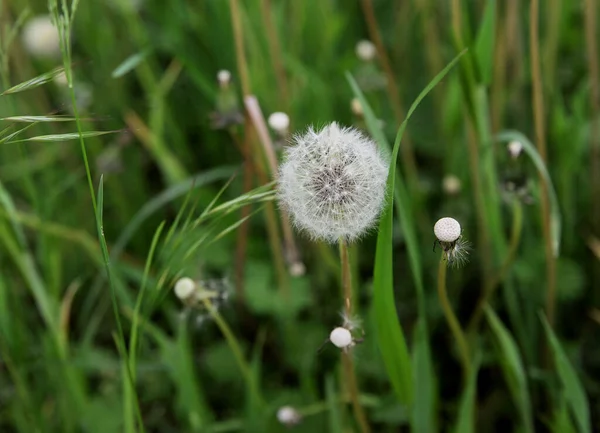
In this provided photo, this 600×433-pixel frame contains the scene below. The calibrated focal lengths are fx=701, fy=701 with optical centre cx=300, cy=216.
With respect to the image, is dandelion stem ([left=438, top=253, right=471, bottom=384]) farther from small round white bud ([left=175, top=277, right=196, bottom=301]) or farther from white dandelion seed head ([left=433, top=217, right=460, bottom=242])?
small round white bud ([left=175, top=277, right=196, bottom=301])

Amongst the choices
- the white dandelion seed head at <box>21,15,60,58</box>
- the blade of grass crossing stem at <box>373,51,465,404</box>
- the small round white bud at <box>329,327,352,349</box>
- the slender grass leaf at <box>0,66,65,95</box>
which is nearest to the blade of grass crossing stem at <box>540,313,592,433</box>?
the blade of grass crossing stem at <box>373,51,465,404</box>

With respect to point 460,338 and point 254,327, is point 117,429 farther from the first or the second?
point 460,338

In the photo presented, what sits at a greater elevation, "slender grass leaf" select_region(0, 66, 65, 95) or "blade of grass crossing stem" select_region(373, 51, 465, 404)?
"slender grass leaf" select_region(0, 66, 65, 95)

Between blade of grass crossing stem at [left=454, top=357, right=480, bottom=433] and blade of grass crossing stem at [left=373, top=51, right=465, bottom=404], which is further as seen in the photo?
blade of grass crossing stem at [left=454, top=357, right=480, bottom=433]

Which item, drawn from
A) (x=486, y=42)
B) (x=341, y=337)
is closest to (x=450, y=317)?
(x=341, y=337)

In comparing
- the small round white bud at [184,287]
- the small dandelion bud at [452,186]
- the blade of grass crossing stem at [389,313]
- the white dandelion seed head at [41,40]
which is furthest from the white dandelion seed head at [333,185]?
the white dandelion seed head at [41,40]

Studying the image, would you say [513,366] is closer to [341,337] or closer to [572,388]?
[572,388]

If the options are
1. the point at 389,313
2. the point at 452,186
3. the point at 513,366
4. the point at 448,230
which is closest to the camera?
the point at 448,230

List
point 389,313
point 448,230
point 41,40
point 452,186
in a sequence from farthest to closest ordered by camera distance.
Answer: point 41,40, point 452,186, point 389,313, point 448,230

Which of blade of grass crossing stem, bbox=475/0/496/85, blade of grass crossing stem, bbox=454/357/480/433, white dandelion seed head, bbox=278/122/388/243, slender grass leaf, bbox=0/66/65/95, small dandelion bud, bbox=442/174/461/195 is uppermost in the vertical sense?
blade of grass crossing stem, bbox=475/0/496/85
